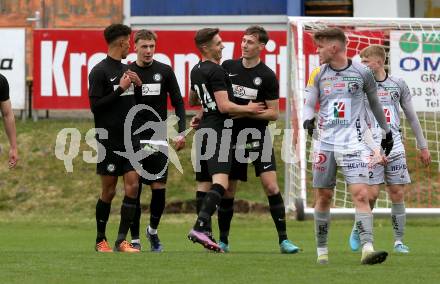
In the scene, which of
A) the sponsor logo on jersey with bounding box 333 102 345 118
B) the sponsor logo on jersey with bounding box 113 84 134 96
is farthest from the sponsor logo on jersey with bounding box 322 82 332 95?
the sponsor logo on jersey with bounding box 113 84 134 96

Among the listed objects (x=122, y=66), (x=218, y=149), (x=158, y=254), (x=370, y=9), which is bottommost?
(x=158, y=254)

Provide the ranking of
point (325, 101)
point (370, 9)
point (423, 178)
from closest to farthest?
1. point (325, 101)
2. point (423, 178)
3. point (370, 9)

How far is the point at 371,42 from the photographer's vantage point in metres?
20.5

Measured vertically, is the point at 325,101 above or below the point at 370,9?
below

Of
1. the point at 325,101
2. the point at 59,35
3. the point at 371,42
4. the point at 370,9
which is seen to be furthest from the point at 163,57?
the point at 325,101

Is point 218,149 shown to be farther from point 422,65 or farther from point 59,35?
point 59,35

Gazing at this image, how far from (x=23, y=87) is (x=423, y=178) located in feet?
24.5

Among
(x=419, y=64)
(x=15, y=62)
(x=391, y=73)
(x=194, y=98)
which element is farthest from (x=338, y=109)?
(x=15, y=62)

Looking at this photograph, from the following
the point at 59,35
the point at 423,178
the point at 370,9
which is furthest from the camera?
the point at 370,9

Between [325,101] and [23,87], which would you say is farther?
[23,87]

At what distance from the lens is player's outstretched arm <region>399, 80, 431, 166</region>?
12.7m

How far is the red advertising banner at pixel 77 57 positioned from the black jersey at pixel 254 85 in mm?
10070

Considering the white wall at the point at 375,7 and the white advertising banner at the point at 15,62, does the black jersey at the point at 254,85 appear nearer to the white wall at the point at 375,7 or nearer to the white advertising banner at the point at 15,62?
the white advertising banner at the point at 15,62

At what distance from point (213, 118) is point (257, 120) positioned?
0.47m
